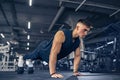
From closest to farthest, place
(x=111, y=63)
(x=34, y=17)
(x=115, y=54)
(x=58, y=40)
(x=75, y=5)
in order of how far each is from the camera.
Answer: (x=58, y=40) → (x=115, y=54) → (x=111, y=63) → (x=75, y=5) → (x=34, y=17)

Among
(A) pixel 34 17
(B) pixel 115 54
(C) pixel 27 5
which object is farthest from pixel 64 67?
(B) pixel 115 54

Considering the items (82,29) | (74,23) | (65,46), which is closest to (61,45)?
(65,46)

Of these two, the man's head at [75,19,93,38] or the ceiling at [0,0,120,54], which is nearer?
the man's head at [75,19,93,38]

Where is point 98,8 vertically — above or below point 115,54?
above

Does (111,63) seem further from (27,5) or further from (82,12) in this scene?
(27,5)

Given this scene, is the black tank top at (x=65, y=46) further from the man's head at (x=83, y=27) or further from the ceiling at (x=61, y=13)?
the ceiling at (x=61, y=13)

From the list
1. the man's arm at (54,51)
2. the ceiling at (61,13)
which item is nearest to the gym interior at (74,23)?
the ceiling at (61,13)

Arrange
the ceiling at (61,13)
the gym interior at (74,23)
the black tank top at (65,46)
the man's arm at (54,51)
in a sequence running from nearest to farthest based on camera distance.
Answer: the man's arm at (54,51), the black tank top at (65,46), the gym interior at (74,23), the ceiling at (61,13)

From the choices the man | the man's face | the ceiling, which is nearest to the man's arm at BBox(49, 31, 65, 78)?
the man

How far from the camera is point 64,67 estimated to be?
15180mm

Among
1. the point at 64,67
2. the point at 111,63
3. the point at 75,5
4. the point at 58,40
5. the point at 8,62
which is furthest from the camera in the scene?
the point at 64,67

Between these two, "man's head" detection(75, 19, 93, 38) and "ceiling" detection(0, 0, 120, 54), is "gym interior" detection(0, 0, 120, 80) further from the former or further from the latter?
"man's head" detection(75, 19, 93, 38)

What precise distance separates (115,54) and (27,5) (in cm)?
640

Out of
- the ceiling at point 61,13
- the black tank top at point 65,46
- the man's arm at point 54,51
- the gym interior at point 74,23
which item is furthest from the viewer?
the ceiling at point 61,13
